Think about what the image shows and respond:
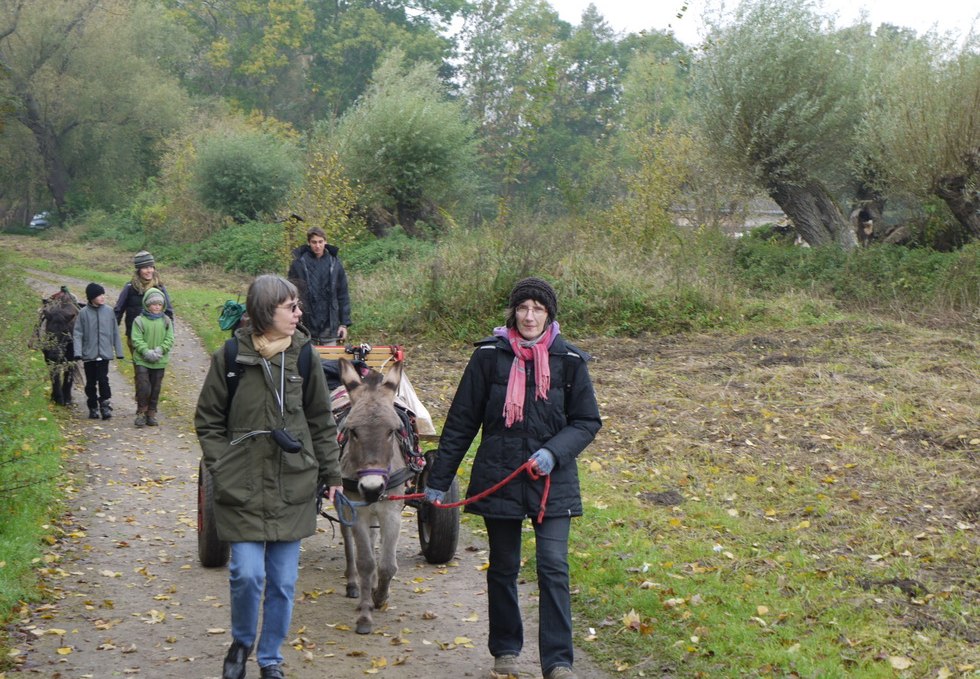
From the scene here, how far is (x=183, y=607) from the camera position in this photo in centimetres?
708

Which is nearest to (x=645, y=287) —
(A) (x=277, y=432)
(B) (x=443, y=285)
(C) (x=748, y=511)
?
(B) (x=443, y=285)

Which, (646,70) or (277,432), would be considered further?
(646,70)

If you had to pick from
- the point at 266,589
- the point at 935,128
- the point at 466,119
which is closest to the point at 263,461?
the point at 266,589

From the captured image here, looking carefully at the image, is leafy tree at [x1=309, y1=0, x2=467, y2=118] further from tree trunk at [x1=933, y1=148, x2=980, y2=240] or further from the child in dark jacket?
the child in dark jacket

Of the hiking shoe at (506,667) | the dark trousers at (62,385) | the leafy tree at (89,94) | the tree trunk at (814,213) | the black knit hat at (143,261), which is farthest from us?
the leafy tree at (89,94)

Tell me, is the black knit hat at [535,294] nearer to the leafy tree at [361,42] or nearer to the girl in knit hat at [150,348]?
the girl in knit hat at [150,348]

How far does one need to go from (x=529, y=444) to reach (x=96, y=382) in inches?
372

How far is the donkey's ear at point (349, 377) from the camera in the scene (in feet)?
22.5

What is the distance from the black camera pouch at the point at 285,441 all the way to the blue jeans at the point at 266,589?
0.49m

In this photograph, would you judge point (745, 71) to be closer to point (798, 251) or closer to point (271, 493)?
point (798, 251)

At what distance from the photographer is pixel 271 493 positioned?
17.3 ft

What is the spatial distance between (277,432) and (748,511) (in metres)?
5.10

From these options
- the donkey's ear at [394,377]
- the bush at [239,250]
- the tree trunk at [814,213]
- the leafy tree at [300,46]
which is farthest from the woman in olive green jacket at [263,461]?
the leafy tree at [300,46]

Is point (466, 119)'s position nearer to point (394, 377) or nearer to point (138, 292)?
point (138, 292)
